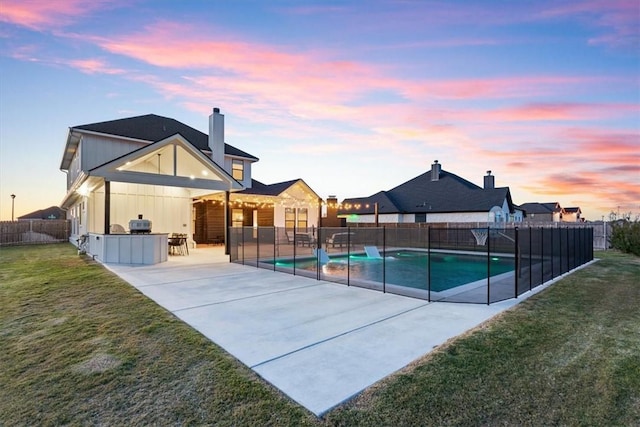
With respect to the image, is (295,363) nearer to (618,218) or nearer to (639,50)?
(639,50)

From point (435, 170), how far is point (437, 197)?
3620mm

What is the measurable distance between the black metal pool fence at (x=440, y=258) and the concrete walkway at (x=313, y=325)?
0.72 m

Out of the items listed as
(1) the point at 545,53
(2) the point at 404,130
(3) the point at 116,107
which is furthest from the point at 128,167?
(1) the point at 545,53

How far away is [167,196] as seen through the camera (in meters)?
16.8

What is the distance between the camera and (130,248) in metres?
11.7

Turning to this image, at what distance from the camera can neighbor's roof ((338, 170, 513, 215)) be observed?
2516 cm

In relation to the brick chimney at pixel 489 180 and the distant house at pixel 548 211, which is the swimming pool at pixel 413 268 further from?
the distant house at pixel 548 211

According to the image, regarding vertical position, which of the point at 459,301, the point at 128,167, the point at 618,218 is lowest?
the point at 459,301

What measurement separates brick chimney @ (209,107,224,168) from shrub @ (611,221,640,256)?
19560mm

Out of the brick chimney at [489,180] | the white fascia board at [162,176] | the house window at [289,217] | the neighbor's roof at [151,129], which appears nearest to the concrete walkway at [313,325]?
the white fascia board at [162,176]

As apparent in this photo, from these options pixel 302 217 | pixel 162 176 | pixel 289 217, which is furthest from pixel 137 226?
pixel 302 217

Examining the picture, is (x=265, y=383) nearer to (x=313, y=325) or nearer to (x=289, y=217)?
(x=313, y=325)

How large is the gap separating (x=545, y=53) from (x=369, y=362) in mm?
12002

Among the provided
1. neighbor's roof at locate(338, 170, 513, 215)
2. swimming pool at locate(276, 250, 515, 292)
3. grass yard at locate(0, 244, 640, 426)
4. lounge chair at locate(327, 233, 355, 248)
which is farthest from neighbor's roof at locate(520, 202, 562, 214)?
grass yard at locate(0, 244, 640, 426)
